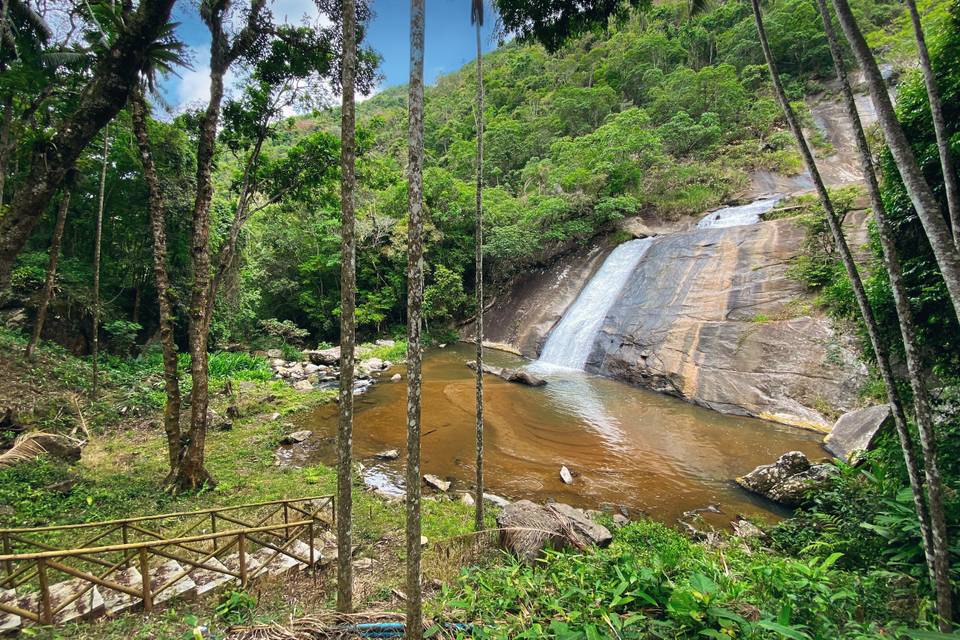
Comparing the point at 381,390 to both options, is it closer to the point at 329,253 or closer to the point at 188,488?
the point at 188,488

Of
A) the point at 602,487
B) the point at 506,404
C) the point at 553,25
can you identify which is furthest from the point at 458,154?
the point at 602,487

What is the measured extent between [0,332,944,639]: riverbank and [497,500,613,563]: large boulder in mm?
232

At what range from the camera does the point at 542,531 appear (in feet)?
16.5

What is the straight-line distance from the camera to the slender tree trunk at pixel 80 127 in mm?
3648

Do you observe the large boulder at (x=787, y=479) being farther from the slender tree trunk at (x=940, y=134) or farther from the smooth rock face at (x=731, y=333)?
the slender tree trunk at (x=940, y=134)

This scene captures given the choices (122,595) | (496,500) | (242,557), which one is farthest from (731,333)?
(122,595)

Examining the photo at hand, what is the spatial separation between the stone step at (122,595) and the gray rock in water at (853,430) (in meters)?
11.6

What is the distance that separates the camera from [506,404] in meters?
13.0

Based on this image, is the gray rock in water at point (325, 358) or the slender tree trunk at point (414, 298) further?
the gray rock in water at point (325, 358)

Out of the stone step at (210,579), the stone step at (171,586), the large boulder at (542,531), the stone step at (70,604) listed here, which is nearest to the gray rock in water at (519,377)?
the large boulder at (542,531)

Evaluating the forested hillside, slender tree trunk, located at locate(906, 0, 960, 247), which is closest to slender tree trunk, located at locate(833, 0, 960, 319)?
slender tree trunk, located at locate(906, 0, 960, 247)

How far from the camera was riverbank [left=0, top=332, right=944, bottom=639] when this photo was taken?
2.56m

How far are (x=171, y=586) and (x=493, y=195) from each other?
25961mm

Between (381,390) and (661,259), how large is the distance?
14.4 metres
